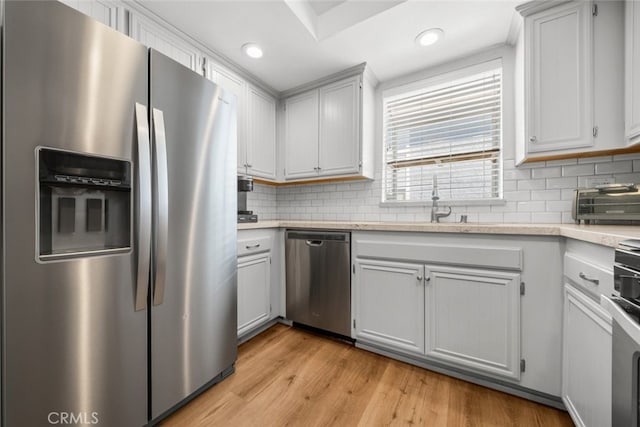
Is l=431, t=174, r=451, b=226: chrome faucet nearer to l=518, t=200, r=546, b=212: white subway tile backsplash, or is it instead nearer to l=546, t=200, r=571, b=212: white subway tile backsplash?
l=518, t=200, r=546, b=212: white subway tile backsplash

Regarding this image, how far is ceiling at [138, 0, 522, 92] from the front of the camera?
1.65 m

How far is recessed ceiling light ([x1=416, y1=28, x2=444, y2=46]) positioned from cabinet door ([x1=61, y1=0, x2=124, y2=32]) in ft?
6.49

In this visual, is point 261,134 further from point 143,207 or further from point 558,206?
point 558,206

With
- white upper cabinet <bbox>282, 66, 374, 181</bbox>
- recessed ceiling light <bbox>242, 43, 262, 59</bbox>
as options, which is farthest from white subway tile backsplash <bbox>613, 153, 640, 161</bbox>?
recessed ceiling light <bbox>242, 43, 262, 59</bbox>

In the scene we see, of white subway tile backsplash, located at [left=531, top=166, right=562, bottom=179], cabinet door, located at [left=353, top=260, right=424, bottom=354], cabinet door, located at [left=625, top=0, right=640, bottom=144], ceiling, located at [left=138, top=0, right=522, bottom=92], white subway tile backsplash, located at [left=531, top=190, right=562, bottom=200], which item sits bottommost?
cabinet door, located at [left=353, top=260, right=424, bottom=354]

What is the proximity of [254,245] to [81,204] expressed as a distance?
1.13 m

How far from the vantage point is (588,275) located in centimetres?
103

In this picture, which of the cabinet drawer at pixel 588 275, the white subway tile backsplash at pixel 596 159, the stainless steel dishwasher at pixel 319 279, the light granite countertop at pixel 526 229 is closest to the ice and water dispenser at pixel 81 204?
the light granite countertop at pixel 526 229

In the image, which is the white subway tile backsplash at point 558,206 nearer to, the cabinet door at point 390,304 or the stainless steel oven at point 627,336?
the cabinet door at point 390,304

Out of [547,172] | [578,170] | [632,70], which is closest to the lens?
[632,70]

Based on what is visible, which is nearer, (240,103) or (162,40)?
(162,40)

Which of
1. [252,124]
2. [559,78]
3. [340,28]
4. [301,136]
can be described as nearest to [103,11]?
[252,124]

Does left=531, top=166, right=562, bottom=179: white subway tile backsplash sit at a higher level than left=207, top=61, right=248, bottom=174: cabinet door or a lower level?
lower

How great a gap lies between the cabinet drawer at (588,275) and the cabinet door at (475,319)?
239 mm
